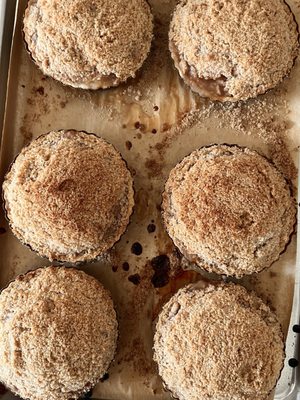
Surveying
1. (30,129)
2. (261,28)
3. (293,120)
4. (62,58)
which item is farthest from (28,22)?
(293,120)

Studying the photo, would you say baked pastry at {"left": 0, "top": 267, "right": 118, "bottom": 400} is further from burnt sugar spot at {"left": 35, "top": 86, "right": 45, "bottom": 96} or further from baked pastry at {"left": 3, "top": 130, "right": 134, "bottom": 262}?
burnt sugar spot at {"left": 35, "top": 86, "right": 45, "bottom": 96}

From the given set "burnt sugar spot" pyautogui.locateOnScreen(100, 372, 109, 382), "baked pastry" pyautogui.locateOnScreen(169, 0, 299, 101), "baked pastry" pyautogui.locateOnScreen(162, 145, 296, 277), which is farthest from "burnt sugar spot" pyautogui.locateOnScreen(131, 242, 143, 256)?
"baked pastry" pyautogui.locateOnScreen(169, 0, 299, 101)

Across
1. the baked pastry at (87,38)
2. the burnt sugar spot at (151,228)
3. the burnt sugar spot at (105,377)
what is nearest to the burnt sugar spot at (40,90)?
the baked pastry at (87,38)

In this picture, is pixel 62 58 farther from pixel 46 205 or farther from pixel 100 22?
pixel 46 205

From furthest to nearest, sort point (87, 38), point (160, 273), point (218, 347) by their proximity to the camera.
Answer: point (160, 273) → point (87, 38) → point (218, 347)

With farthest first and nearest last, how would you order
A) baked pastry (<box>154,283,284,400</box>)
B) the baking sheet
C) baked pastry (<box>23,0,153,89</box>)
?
the baking sheet < baked pastry (<box>23,0,153,89</box>) < baked pastry (<box>154,283,284,400</box>)

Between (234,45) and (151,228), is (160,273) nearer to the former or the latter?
(151,228)

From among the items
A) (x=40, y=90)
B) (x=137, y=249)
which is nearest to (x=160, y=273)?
(x=137, y=249)
